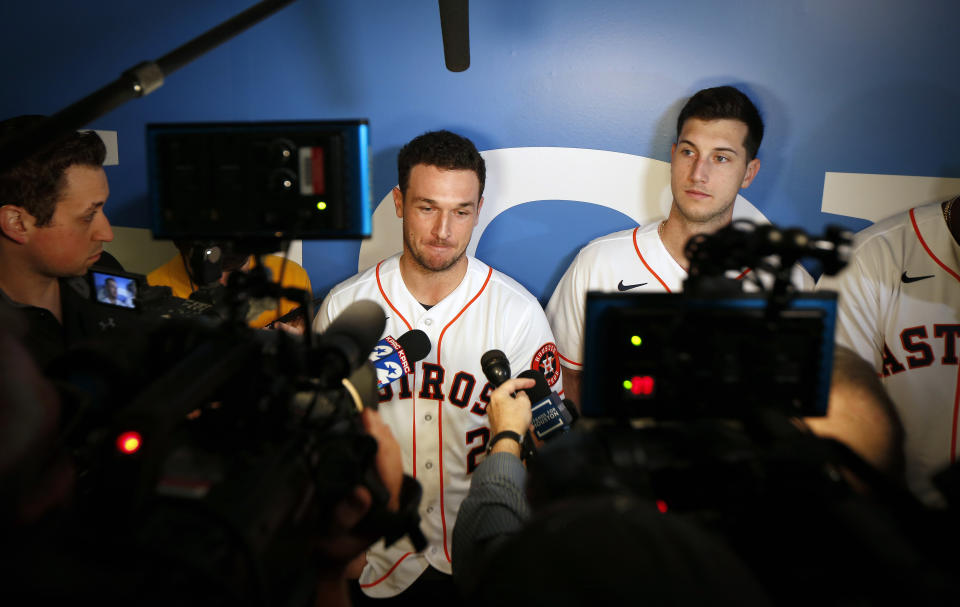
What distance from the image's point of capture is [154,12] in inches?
95.4

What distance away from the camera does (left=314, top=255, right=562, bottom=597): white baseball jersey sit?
7.11 ft

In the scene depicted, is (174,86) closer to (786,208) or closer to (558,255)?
(558,255)

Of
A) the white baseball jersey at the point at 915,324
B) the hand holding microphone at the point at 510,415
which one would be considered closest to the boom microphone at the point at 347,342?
the hand holding microphone at the point at 510,415

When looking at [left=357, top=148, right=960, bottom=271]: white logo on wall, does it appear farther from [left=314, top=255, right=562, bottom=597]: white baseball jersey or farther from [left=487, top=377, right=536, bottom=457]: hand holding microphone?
[left=487, top=377, right=536, bottom=457]: hand holding microphone

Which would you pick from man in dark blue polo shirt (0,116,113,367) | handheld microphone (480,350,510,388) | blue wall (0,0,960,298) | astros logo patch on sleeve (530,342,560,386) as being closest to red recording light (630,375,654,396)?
handheld microphone (480,350,510,388)

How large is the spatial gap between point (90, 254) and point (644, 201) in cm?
215

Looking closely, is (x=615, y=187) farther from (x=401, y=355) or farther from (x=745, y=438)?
(x=745, y=438)

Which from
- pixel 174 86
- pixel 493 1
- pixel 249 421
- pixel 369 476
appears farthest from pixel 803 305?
pixel 174 86

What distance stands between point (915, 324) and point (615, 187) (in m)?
1.21

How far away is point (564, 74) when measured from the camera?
2326 millimetres

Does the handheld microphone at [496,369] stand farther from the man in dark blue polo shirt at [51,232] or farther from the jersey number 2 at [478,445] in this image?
the man in dark blue polo shirt at [51,232]

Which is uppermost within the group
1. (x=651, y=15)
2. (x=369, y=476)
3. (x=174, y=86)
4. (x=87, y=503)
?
(x=651, y=15)

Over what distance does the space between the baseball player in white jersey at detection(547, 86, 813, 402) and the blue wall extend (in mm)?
151

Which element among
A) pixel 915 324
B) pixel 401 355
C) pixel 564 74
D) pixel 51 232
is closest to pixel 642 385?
pixel 401 355
